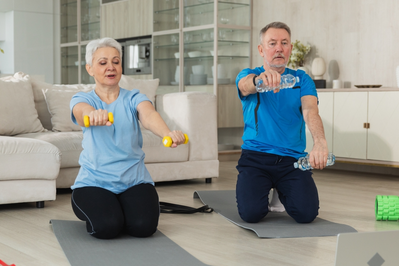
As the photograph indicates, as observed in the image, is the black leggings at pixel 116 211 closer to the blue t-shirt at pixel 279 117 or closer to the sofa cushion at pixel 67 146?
the blue t-shirt at pixel 279 117

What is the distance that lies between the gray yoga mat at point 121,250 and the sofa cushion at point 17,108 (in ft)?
4.90

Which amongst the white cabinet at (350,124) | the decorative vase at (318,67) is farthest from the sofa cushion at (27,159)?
the decorative vase at (318,67)

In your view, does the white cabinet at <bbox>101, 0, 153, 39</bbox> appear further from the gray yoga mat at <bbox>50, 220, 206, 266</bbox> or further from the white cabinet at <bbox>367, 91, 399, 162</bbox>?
the gray yoga mat at <bbox>50, 220, 206, 266</bbox>

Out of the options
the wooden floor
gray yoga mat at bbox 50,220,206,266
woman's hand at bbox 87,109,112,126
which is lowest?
the wooden floor

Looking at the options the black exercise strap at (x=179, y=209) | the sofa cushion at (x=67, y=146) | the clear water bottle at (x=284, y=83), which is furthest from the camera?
the sofa cushion at (x=67, y=146)

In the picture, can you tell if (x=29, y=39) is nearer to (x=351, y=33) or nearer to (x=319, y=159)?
(x=351, y=33)

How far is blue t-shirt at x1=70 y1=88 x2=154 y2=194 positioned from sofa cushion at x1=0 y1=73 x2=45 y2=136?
5.06 ft

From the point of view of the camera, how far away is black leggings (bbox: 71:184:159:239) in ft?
7.56

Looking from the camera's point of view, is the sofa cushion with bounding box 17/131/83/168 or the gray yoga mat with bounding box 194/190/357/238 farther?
the sofa cushion with bounding box 17/131/83/168

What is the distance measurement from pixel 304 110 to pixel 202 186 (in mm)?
1542

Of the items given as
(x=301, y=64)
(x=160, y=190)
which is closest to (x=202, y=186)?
(x=160, y=190)

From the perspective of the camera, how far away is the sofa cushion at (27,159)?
2.98 m

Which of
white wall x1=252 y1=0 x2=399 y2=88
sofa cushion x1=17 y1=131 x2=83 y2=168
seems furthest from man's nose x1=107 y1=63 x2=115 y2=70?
white wall x1=252 y1=0 x2=399 y2=88

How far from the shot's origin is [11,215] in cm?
292
